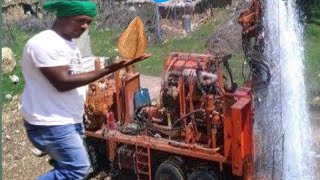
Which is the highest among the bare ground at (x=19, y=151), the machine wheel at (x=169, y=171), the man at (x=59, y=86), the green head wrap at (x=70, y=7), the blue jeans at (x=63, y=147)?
the green head wrap at (x=70, y=7)

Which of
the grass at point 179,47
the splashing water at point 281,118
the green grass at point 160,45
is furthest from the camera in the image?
the green grass at point 160,45

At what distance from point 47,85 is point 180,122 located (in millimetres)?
4881

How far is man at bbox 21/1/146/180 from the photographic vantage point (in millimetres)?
4184

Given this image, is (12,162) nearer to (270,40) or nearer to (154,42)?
(270,40)

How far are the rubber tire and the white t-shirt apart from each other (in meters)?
4.45

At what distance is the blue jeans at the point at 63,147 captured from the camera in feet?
14.2

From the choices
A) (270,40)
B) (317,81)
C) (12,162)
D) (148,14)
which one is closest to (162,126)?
(270,40)

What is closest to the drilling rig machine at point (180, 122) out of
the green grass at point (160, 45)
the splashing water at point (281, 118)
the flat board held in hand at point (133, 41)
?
the splashing water at point (281, 118)

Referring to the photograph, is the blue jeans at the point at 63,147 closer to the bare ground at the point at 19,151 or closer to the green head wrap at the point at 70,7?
the green head wrap at the point at 70,7

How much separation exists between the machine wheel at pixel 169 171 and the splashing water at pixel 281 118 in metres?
1.07

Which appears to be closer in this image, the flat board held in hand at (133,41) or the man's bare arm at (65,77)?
the man's bare arm at (65,77)

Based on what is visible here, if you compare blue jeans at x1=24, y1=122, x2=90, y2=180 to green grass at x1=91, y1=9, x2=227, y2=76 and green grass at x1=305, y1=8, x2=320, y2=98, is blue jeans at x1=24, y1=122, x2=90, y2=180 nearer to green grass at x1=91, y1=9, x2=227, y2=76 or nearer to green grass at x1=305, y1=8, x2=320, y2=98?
green grass at x1=305, y1=8, x2=320, y2=98

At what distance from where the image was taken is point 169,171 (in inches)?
353

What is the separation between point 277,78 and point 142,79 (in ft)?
16.7
